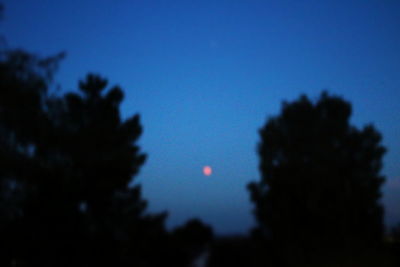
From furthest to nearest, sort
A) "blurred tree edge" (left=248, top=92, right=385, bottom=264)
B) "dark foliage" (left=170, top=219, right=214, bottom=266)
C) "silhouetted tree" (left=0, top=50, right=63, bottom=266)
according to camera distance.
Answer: "dark foliage" (left=170, top=219, right=214, bottom=266) < "blurred tree edge" (left=248, top=92, right=385, bottom=264) < "silhouetted tree" (left=0, top=50, right=63, bottom=266)

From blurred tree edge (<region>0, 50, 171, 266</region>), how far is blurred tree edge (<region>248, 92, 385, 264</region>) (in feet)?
26.6

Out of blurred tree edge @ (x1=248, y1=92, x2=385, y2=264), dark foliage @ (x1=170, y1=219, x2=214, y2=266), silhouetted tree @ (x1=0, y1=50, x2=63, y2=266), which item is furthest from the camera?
dark foliage @ (x1=170, y1=219, x2=214, y2=266)

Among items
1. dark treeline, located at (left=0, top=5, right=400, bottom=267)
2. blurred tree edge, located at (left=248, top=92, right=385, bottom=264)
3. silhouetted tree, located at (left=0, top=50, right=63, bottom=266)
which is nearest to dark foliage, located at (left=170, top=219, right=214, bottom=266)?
dark treeline, located at (left=0, top=5, right=400, bottom=267)

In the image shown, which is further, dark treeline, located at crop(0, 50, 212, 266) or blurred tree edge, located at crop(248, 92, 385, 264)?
blurred tree edge, located at crop(248, 92, 385, 264)

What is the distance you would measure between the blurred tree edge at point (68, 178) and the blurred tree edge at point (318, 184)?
26.6 ft

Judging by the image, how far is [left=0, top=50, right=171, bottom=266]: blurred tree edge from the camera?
15.0 meters

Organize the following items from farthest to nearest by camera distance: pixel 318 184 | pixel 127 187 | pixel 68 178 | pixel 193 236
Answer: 1. pixel 193 236
2. pixel 127 187
3. pixel 318 184
4. pixel 68 178

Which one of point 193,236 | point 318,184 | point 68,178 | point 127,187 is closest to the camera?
point 68,178

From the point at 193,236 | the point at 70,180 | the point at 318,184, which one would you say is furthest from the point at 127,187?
the point at 193,236

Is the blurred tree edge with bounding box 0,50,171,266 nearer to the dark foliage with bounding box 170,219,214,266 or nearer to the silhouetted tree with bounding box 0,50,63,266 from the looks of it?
the silhouetted tree with bounding box 0,50,63,266

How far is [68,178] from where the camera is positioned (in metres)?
19.0

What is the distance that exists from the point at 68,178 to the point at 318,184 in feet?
47.8

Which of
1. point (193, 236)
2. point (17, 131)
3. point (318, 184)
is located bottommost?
point (17, 131)

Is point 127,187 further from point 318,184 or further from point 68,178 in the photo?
point 318,184
